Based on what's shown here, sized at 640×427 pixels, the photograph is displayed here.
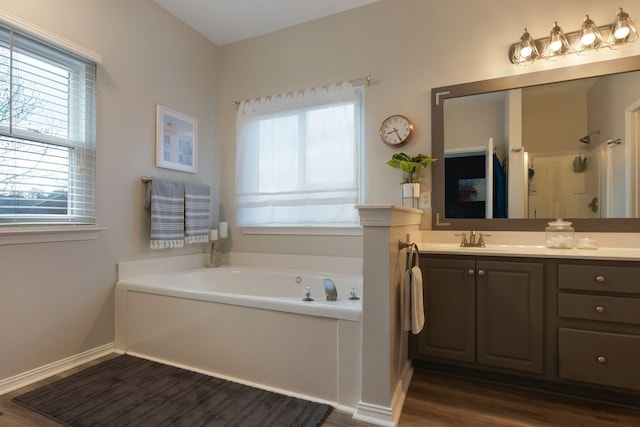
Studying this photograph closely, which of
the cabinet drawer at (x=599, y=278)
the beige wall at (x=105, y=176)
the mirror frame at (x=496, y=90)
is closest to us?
the cabinet drawer at (x=599, y=278)

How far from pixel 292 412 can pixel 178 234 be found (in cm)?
178

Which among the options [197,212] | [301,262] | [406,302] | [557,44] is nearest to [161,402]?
[406,302]

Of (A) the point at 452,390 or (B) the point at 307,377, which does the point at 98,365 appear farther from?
(A) the point at 452,390

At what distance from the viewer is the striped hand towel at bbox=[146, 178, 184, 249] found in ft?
8.48

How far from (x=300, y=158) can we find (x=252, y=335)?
161 cm

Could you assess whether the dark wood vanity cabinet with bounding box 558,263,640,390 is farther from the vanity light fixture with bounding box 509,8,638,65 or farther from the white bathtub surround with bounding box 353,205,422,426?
the vanity light fixture with bounding box 509,8,638,65

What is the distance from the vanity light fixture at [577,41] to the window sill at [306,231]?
1.69 m

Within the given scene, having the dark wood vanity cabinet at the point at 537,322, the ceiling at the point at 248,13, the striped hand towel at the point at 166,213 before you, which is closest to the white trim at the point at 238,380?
the dark wood vanity cabinet at the point at 537,322

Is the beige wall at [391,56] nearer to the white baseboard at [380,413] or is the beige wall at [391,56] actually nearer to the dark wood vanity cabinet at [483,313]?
the dark wood vanity cabinet at [483,313]

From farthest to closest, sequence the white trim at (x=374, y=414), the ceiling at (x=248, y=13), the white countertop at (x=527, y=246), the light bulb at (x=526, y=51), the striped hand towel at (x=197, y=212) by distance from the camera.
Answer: the striped hand towel at (x=197, y=212), the ceiling at (x=248, y=13), the light bulb at (x=526, y=51), the white countertop at (x=527, y=246), the white trim at (x=374, y=414)

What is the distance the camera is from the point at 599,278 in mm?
1695

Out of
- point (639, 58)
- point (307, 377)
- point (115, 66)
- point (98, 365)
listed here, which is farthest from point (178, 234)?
point (639, 58)

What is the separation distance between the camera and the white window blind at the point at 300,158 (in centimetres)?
275

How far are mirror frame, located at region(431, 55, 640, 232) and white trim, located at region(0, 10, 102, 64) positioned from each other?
246cm
